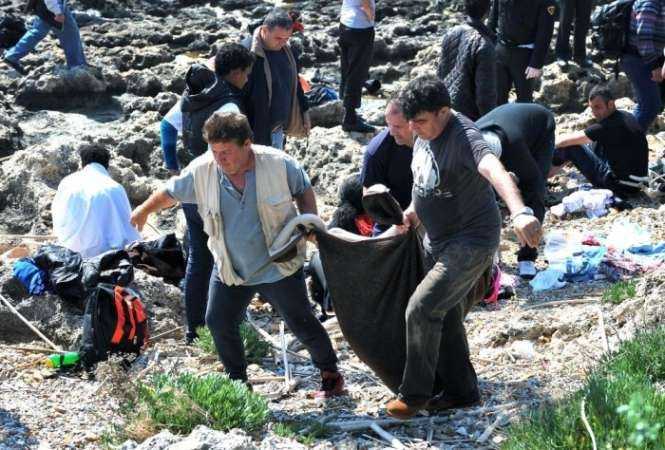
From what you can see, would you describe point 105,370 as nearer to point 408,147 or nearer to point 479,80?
point 408,147

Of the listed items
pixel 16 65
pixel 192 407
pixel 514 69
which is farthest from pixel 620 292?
pixel 16 65

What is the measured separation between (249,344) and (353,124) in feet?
17.3

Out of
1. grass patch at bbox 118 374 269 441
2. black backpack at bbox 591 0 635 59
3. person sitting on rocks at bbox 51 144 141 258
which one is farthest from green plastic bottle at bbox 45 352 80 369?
black backpack at bbox 591 0 635 59

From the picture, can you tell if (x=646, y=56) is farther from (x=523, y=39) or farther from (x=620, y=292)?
(x=620, y=292)

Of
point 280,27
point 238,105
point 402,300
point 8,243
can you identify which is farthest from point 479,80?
point 8,243

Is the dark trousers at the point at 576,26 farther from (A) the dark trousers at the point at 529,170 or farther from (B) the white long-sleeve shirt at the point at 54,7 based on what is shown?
(B) the white long-sleeve shirt at the point at 54,7

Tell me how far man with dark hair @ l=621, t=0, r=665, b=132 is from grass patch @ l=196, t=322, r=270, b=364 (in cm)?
520

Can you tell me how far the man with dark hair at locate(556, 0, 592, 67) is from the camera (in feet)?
44.9

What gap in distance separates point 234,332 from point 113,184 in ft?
9.66

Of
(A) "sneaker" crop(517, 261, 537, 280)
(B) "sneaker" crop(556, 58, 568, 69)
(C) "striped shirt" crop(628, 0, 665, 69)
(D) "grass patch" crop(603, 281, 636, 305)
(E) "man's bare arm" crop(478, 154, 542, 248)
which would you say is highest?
(E) "man's bare arm" crop(478, 154, 542, 248)

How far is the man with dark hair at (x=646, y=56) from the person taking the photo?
1039 cm

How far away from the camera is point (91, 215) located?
8.38 metres

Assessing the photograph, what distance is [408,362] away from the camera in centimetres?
557

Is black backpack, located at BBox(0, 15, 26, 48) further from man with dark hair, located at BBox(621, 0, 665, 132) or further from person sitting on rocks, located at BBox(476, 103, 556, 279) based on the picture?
person sitting on rocks, located at BBox(476, 103, 556, 279)
